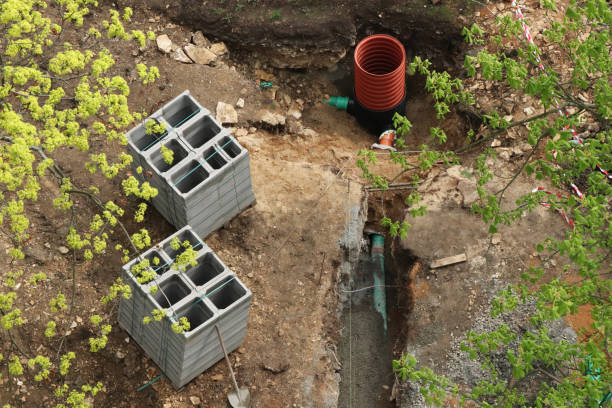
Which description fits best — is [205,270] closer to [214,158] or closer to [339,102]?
[214,158]

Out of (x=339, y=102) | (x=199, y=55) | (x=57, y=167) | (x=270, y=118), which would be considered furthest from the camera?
(x=339, y=102)

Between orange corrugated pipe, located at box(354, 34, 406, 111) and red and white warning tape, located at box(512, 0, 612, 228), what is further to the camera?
orange corrugated pipe, located at box(354, 34, 406, 111)

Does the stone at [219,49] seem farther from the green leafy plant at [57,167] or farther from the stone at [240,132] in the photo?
the stone at [240,132]

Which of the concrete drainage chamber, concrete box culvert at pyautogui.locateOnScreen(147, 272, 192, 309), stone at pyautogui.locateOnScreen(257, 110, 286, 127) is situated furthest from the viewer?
stone at pyautogui.locateOnScreen(257, 110, 286, 127)

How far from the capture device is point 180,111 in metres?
11.3

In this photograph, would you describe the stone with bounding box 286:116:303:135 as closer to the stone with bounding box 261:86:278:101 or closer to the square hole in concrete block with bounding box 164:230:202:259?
the stone with bounding box 261:86:278:101

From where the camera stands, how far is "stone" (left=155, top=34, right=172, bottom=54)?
42.8ft

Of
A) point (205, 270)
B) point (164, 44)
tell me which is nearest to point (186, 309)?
point (205, 270)

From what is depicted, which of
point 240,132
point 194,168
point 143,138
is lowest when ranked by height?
point 240,132

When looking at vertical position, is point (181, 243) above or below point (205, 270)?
above

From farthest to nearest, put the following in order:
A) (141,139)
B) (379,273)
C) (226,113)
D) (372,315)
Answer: (226,113) < (379,273) < (372,315) < (141,139)

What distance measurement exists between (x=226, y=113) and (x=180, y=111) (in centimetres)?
140

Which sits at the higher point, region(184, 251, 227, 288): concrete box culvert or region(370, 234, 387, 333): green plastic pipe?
region(184, 251, 227, 288): concrete box culvert

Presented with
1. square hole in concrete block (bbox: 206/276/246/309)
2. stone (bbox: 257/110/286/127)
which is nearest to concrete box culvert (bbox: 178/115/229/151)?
stone (bbox: 257/110/286/127)
